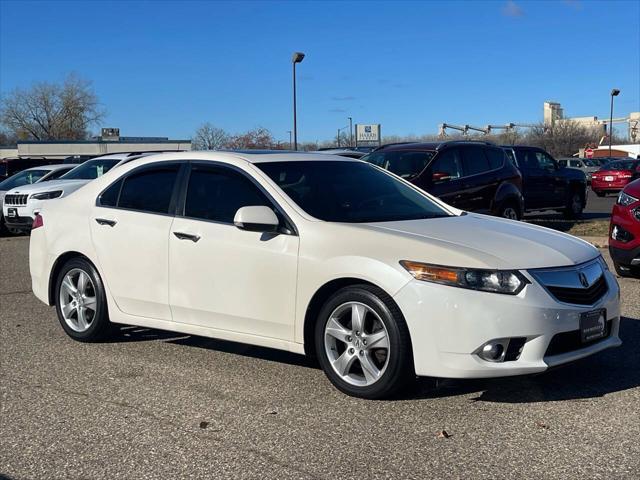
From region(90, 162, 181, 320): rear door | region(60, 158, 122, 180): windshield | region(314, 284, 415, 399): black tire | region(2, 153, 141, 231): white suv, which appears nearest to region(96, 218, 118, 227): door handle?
region(90, 162, 181, 320): rear door

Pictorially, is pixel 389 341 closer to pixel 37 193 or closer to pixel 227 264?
pixel 227 264

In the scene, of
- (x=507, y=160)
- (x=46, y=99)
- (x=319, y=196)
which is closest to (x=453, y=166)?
(x=507, y=160)

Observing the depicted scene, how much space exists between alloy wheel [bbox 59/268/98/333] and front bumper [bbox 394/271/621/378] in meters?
3.07

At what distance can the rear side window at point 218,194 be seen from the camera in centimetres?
531

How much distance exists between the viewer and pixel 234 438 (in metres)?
4.04

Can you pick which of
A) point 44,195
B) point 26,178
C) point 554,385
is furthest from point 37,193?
point 554,385

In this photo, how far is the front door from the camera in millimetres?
4906

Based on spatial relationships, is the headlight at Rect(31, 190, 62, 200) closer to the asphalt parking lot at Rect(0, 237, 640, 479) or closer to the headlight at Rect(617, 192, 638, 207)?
the asphalt parking lot at Rect(0, 237, 640, 479)

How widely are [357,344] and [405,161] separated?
7.58 meters

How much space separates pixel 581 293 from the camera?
4.52 metres

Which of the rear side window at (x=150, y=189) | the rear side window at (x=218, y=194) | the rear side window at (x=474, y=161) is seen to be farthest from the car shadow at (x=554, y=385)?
the rear side window at (x=474, y=161)

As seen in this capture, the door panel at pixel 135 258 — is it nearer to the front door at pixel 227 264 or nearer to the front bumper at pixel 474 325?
the front door at pixel 227 264

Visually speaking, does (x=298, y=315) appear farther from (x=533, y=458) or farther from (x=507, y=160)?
(x=507, y=160)

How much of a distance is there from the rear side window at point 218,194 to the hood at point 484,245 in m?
0.99
